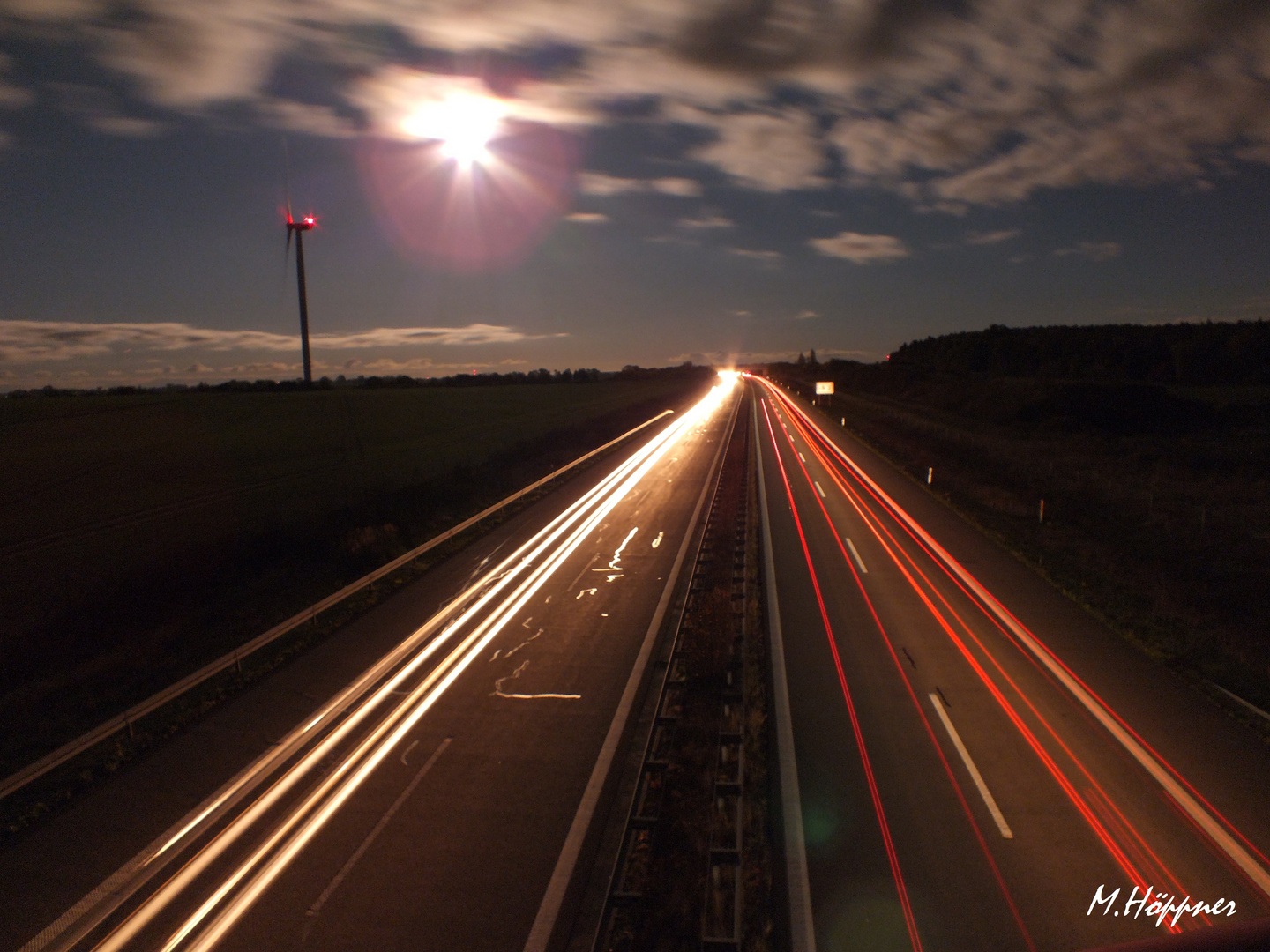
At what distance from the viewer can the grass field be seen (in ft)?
45.3

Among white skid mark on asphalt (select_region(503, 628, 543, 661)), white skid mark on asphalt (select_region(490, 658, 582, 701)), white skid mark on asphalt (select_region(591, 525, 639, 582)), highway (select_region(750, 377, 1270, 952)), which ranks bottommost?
highway (select_region(750, 377, 1270, 952))

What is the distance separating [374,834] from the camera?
7613mm

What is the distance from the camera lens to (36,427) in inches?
2111

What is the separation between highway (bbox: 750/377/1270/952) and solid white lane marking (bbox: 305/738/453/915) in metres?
4.34

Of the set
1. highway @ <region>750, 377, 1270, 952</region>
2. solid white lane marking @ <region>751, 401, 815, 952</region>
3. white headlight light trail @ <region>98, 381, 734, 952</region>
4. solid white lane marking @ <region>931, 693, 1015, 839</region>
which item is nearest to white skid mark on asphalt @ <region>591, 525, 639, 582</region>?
white headlight light trail @ <region>98, 381, 734, 952</region>

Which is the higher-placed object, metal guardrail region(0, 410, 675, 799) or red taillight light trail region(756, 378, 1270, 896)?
metal guardrail region(0, 410, 675, 799)

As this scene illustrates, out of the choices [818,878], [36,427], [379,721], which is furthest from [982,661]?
[36,427]

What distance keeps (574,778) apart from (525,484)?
23.0m

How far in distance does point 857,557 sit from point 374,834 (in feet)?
46.2

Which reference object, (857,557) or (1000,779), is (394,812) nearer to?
(1000,779)

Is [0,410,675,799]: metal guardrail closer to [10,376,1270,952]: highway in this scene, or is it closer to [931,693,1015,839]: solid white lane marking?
[10,376,1270,952]: highway

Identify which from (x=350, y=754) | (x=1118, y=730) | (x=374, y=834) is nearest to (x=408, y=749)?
(x=350, y=754)

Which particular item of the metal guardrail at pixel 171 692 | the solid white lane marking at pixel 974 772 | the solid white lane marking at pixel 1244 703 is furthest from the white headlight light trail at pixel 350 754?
the solid white lane marking at pixel 1244 703

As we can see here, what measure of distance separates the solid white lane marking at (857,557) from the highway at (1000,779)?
136 centimetres
